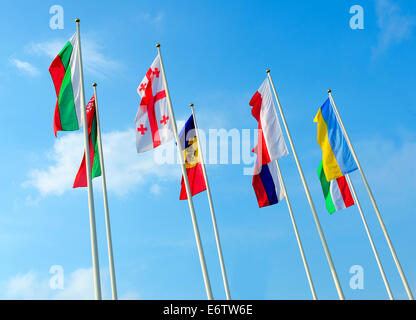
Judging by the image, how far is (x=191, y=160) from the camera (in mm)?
21312

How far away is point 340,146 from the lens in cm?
2105

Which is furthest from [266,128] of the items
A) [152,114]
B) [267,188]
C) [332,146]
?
[152,114]

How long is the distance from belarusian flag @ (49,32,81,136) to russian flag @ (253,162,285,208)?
11.2 m

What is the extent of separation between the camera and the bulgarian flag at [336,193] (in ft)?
82.3

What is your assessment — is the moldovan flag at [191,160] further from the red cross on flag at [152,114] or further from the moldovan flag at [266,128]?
the red cross on flag at [152,114]

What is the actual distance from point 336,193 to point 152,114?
1430 centimetres

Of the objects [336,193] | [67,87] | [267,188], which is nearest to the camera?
[67,87]

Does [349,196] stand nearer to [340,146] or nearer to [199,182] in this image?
[340,146]

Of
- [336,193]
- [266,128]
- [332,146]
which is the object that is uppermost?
[266,128]

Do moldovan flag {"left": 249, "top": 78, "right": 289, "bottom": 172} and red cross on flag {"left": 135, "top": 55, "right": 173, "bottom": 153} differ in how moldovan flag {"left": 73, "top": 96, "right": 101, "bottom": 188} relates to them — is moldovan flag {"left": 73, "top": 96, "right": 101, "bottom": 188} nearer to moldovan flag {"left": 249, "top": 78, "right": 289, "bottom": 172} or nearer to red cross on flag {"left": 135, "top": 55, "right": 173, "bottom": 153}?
red cross on flag {"left": 135, "top": 55, "right": 173, "bottom": 153}

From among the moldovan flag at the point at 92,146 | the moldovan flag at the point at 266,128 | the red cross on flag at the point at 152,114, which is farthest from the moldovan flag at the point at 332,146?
the moldovan flag at the point at 92,146

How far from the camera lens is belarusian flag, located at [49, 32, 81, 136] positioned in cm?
1658

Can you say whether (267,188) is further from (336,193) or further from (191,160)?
(336,193)
